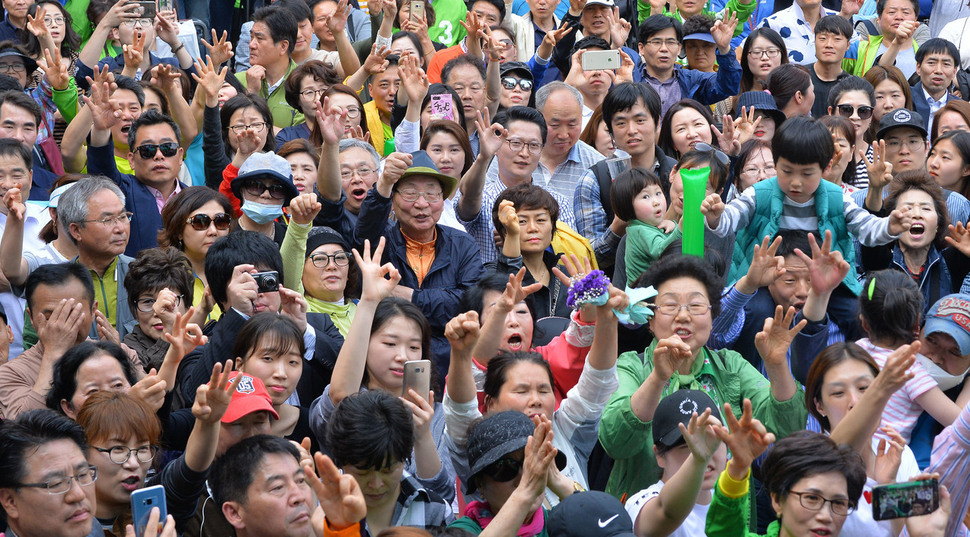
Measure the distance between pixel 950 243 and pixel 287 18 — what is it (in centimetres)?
462

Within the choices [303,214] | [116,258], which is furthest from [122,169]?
[303,214]

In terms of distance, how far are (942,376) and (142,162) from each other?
4033mm

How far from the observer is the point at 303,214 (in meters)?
5.49

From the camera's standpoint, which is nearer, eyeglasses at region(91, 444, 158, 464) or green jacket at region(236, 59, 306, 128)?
eyeglasses at region(91, 444, 158, 464)

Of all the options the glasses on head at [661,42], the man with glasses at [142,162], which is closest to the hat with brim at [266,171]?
the man with glasses at [142,162]

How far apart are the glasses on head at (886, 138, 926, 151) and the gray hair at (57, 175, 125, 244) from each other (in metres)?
4.61

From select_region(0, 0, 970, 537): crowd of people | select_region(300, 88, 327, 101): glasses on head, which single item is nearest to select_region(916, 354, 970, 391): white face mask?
select_region(0, 0, 970, 537): crowd of people

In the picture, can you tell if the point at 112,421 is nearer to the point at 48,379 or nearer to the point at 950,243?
the point at 48,379

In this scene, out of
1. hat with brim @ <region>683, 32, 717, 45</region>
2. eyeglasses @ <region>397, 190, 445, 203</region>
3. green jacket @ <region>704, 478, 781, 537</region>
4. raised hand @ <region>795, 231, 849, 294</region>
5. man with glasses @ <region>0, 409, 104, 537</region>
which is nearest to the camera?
man with glasses @ <region>0, 409, 104, 537</region>

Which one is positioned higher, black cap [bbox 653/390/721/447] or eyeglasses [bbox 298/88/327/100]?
eyeglasses [bbox 298/88/327/100]

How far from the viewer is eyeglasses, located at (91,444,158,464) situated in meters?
4.08

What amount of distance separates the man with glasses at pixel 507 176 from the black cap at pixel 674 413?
8.16 ft

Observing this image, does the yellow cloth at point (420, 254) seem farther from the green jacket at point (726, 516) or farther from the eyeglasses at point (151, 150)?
the green jacket at point (726, 516)

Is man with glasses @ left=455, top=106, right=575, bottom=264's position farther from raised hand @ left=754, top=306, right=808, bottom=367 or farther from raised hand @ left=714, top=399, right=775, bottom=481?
raised hand @ left=714, top=399, right=775, bottom=481
